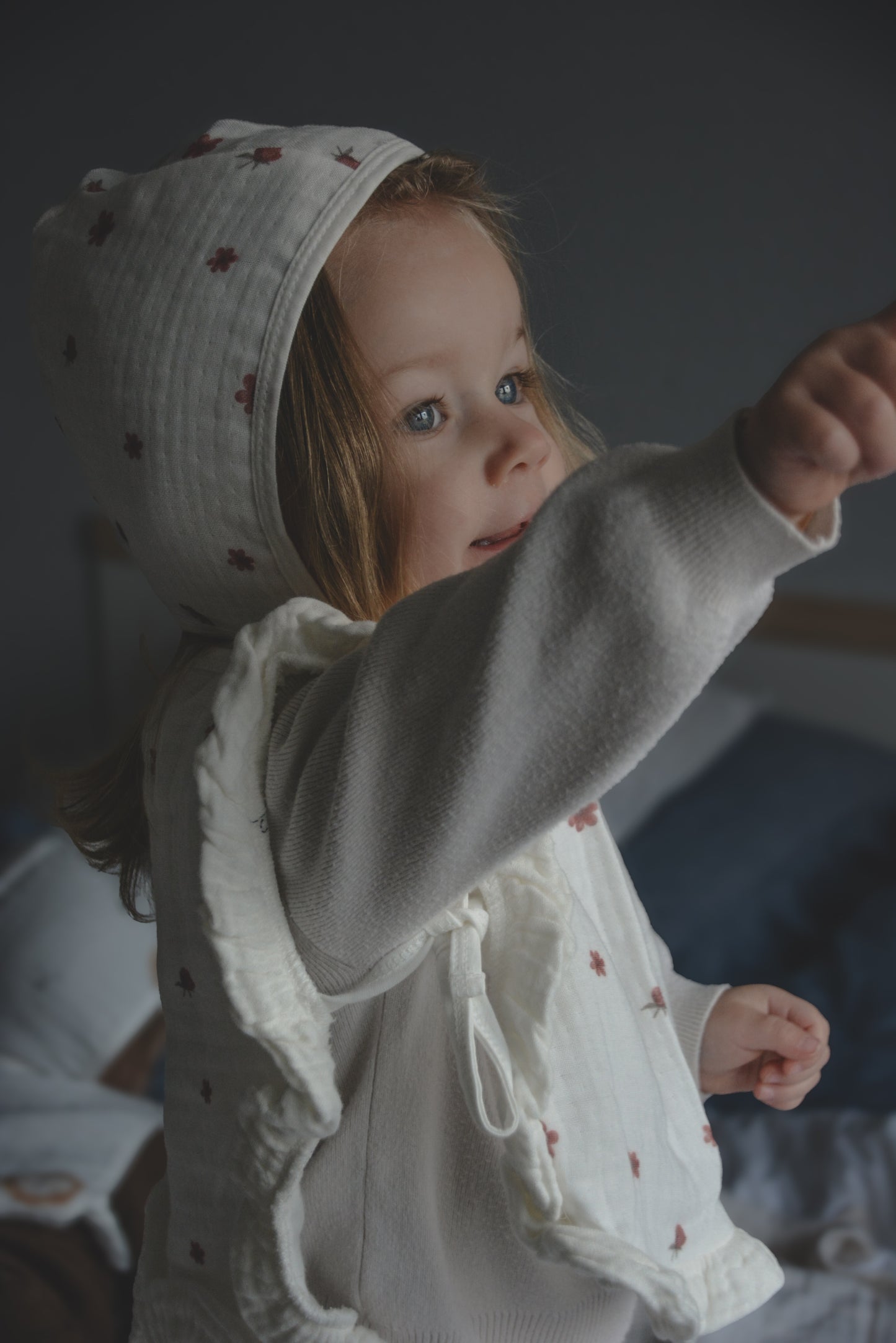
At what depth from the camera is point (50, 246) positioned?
0.59 meters

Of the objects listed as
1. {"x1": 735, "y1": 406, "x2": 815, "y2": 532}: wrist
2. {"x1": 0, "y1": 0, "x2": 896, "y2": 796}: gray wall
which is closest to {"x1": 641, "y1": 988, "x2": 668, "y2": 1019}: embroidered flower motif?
{"x1": 735, "y1": 406, "x2": 815, "y2": 532}: wrist

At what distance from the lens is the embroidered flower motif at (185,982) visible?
0.54 metres

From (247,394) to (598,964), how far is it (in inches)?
12.1

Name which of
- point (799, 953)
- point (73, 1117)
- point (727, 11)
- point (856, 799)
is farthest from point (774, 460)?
point (727, 11)

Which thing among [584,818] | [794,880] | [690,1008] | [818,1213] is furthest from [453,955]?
[794,880]

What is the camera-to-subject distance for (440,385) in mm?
532

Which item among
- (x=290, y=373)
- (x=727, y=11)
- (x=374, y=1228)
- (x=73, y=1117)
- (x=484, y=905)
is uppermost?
(x=727, y=11)

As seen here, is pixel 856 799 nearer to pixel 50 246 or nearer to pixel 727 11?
pixel 727 11

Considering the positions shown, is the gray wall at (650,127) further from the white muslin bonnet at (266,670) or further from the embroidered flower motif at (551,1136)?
the embroidered flower motif at (551,1136)

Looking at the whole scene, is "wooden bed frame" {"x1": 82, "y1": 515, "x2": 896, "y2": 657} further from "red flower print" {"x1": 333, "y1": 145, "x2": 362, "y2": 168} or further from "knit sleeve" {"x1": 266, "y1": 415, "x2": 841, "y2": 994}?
"knit sleeve" {"x1": 266, "y1": 415, "x2": 841, "y2": 994}

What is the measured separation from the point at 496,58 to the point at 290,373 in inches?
52.9

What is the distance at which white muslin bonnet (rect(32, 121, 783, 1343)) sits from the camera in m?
0.45

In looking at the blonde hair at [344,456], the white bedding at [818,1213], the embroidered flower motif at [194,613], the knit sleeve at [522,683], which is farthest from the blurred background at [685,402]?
the knit sleeve at [522,683]

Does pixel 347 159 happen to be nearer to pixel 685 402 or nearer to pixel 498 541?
pixel 498 541
